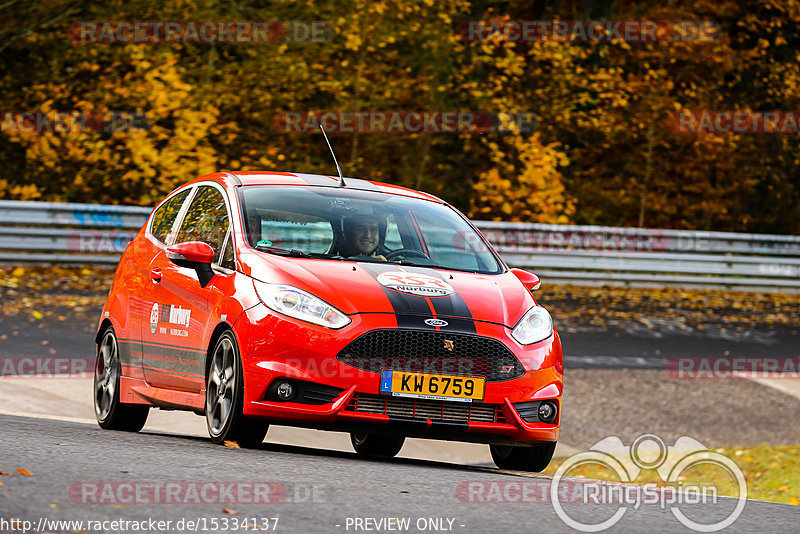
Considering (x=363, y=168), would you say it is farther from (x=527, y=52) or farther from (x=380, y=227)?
(x=380, y=227)

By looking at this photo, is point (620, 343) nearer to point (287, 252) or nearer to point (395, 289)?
point (287, 252)

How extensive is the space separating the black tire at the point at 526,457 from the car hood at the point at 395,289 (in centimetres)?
85

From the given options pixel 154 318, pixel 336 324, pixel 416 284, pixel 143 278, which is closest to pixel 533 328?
pixel 416 284

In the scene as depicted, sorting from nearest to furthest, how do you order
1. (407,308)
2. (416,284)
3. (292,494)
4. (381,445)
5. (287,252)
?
(292,494) → (407,308) → (416,284) → (287,252) → (381,445)

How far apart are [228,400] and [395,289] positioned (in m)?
1.09

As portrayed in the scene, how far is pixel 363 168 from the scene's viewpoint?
2373 cm

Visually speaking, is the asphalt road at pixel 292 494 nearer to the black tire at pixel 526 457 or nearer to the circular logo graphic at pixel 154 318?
the black tire at pixel 526 457

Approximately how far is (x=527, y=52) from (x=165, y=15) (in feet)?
22.3

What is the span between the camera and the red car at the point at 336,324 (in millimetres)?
6949

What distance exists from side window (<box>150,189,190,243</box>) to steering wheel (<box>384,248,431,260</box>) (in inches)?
62.6

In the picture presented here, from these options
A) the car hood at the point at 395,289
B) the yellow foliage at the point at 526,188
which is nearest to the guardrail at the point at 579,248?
the yellow foliage at the point at 526,188

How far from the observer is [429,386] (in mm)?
6996

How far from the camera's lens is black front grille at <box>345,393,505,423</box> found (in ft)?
22.8

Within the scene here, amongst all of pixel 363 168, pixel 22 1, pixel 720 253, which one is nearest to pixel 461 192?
pixel 363 168
